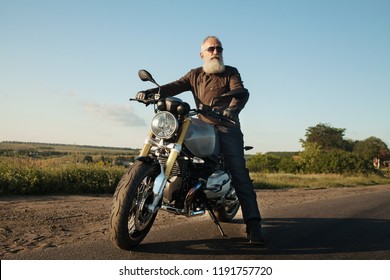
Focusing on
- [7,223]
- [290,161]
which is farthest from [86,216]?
[290,161]

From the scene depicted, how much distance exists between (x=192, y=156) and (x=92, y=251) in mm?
1359

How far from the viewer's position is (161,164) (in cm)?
380

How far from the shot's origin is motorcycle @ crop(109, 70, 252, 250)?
3.49 metres

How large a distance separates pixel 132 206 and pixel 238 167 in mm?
1518

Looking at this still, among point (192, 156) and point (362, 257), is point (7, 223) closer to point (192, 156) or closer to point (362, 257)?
point (192, 156)

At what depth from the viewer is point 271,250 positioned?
4.08m

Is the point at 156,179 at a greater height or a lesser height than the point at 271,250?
greater

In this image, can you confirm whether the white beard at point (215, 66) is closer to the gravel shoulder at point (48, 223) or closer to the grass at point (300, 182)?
the gravel shoulder at point (48, 223)

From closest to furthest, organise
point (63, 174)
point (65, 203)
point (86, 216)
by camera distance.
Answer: point (86, 216) < point (65, 203) < point (63, 174)

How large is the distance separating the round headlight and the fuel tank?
28 cm

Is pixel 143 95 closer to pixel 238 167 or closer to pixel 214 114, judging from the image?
pixel 214 114

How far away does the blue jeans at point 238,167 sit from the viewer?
457 cm

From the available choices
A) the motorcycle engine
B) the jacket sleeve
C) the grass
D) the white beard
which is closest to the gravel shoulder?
the motorcycle engine

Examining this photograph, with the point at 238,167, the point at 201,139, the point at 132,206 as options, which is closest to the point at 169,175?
the point at 132,206
